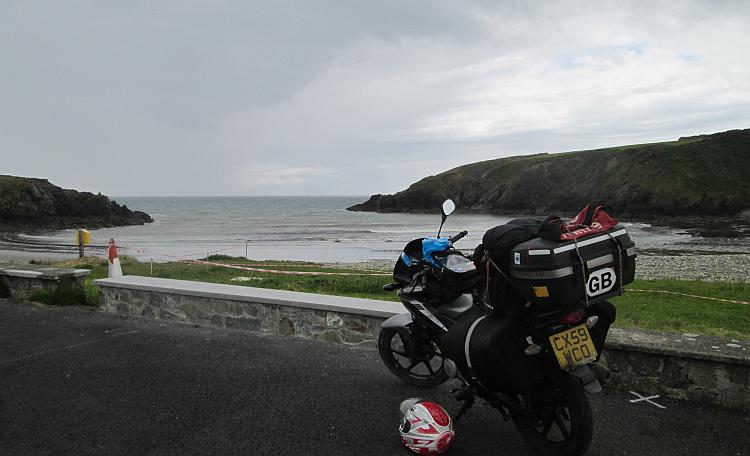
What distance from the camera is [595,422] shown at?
354cm

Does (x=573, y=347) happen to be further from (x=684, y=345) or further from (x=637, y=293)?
(x=637, y=293)

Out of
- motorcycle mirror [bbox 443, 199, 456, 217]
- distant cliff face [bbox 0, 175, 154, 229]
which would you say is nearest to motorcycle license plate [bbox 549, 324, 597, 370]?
motorcycle mirror [bbox 443, 199, 456, 217]

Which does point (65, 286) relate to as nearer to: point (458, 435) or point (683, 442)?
point (458, 435)

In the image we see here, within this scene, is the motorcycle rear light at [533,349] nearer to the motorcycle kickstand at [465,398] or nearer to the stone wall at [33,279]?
the motorcycle kickstand at [465,398]

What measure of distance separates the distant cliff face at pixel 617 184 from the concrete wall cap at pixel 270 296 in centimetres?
5703

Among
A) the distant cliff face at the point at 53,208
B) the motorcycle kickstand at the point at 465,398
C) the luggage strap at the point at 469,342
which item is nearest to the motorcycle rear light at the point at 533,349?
the luggage strap at the point at 469,342

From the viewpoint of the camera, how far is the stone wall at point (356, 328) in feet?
12.0

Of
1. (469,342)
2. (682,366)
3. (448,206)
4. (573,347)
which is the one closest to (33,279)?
(448,206)

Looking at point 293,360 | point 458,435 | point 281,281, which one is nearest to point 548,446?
point 458,435

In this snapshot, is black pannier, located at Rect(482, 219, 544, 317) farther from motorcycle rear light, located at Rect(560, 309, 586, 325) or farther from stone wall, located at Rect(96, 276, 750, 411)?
stone wall, located at Rect(96, 276, 750, 411)

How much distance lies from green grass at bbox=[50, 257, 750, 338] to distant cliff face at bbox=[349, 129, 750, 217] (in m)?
48.5

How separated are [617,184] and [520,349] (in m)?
73.6

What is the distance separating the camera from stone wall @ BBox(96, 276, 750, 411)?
367 centimetres

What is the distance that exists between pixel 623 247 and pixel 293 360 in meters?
3.10
